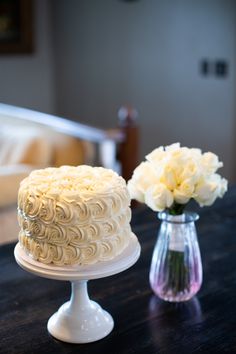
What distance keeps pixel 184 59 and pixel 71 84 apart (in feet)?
4.36

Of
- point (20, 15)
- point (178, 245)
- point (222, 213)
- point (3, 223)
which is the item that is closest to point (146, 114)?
point (20, 15)

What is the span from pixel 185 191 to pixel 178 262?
0.19 metres

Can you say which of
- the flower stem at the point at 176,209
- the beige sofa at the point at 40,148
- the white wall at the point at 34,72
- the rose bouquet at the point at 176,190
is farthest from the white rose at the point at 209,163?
the white wall at the point at 34,72

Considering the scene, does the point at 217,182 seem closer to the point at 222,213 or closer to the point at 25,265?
the point at 25,265

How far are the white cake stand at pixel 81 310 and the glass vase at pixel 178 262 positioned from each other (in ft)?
0.49

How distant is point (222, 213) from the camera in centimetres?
167

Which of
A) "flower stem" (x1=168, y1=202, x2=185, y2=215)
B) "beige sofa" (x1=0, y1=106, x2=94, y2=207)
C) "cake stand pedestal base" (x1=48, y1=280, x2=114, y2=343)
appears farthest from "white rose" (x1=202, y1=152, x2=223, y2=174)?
"beige sofa" (x1=0, y1=106, x2=94, y2=207)

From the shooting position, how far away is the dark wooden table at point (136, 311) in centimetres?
96

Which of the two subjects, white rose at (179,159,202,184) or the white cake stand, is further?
white rose at (179,159,202,184)

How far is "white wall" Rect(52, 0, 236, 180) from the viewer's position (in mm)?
3580

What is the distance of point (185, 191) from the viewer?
1042 mm

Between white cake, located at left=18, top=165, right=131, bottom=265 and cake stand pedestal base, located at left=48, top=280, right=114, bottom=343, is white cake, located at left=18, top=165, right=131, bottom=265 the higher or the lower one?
the higher one

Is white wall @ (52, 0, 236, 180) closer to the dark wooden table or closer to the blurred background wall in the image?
the blurred background wall

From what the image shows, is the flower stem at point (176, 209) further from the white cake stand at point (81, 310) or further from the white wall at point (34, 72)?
the white wall at point (34, 72)
